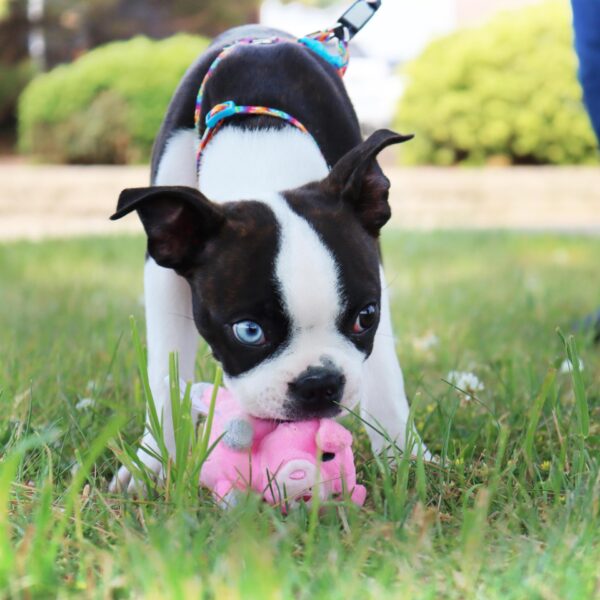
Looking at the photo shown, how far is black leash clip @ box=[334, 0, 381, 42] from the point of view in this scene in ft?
10.6

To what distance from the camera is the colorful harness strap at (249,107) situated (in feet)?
8.49

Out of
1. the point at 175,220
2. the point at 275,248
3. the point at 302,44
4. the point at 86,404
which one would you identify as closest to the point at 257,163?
the point at 175,220

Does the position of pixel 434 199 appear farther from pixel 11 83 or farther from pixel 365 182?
pixel 11 83

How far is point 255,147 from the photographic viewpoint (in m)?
2.50

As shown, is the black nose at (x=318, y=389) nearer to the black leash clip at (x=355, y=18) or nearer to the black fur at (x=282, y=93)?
the black fur at (x=282, y=93)

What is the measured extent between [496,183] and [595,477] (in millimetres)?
9206

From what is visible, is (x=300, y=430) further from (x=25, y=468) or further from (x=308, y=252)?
(x=25, y=468)

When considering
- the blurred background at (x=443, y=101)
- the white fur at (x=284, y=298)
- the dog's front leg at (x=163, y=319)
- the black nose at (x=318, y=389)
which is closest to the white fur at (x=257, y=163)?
the white fur at (x=284, y=298)

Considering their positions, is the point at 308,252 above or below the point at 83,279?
above

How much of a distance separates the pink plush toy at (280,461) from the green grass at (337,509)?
7 cm

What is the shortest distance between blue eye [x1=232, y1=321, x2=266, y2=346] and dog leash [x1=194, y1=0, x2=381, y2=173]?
2.25 ft

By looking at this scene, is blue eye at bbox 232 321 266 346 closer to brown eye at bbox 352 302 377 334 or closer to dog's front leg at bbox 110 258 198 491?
brown eye at bbox 352 302 377 334

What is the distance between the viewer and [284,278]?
202 centimetres

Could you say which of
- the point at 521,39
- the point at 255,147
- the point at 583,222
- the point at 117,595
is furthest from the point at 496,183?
the point at 117,595
